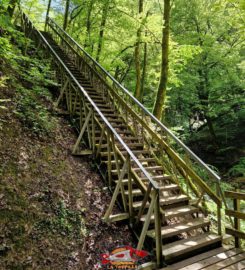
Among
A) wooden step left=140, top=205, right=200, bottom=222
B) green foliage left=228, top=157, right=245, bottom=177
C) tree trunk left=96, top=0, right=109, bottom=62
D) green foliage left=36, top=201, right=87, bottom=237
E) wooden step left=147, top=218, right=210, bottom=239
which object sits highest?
tree trunk left=96, top=0, right=109, bottom=62

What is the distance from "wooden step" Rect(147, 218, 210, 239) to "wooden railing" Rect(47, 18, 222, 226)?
344 mm

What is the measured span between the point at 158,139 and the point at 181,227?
8.10ft

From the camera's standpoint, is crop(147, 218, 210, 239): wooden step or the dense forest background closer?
crop(147, 218, 210, 239): wooden step

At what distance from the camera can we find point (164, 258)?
4020 millimetres

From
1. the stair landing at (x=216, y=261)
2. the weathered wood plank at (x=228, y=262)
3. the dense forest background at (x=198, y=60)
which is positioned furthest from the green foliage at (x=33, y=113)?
the dense forest background at (x=198, y=60)

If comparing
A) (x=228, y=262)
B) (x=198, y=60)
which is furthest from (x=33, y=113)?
(x=198, y=60)

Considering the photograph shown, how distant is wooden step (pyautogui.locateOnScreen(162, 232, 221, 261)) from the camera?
412 cm

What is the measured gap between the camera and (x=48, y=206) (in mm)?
4316

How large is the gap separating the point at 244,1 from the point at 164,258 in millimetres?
4887

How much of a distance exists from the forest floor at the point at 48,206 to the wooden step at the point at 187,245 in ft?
2.36

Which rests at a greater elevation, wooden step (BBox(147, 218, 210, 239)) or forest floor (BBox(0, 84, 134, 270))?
forest floor (BBox(0, 84, 134, 270))

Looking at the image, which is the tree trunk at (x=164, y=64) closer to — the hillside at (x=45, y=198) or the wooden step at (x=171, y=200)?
the hillside at (x=45, y=198)

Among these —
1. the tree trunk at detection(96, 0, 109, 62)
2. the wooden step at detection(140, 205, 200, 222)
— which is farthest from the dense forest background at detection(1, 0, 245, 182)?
the wooden step at detection(140, 205, 200, 222)

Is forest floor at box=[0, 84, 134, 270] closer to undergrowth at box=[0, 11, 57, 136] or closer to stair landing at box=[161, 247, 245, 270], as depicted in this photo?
undergrowth at box=[0, 11, 57, 136]
